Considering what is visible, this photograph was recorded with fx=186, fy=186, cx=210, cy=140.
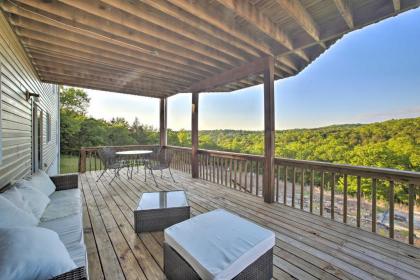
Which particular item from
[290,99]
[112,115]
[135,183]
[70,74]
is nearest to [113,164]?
[135,183]

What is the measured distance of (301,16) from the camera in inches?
98.7

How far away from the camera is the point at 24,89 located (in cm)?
315

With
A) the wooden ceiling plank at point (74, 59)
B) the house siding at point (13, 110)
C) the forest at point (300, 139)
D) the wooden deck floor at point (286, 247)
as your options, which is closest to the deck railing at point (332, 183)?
the wooden deck floor at point (286, 247)

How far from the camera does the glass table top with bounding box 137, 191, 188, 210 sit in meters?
2.54

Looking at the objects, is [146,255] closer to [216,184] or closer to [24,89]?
[216,184]

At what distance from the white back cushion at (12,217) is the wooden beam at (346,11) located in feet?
12.6

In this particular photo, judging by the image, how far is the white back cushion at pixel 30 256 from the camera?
0.86 m

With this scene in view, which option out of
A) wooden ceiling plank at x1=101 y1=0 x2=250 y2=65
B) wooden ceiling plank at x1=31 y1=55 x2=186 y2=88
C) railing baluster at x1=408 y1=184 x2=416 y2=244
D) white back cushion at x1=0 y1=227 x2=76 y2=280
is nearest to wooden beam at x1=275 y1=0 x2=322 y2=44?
wooden ceiling plank at x1=101 y1=0 x2=250 y2=65

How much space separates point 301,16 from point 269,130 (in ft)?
5.97

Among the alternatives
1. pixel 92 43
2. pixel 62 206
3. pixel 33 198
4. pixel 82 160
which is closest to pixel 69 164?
pixel 82 160

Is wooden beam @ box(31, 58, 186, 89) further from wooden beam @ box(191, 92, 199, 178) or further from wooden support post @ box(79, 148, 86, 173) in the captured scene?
wooden support post @ box(79, 148, 86, 173)

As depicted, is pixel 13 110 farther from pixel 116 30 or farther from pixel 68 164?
pixel 68 164

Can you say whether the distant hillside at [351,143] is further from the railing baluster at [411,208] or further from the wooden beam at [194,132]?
the wooden beam at [194,132]

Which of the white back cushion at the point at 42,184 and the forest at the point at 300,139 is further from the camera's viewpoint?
the forest at the point at 300,139
